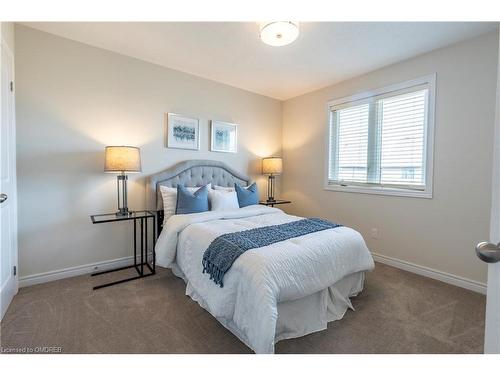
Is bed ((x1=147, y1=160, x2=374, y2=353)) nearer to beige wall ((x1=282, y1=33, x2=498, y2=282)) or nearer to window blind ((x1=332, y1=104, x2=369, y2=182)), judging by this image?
beige wall ((x1=282, y1=33, x2=498, y2=282))

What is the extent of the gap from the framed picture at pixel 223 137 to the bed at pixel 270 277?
1364 mm

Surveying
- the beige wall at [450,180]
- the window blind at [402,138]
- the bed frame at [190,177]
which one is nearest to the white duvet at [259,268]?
the bed frame at [190,177]

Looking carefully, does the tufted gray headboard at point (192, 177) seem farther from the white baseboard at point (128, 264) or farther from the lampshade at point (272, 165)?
the white baseboard at point (128, 264)

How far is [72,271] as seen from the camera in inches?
104

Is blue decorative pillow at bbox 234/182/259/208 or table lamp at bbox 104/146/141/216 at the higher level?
table lamp at bbox 104/146/141/216

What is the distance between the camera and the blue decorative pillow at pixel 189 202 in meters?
2.83

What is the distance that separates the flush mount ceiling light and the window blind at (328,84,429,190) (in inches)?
66.9

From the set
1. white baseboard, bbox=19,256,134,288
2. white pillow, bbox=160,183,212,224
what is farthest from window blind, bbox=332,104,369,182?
white baseboard, bbox=19,256,134,288

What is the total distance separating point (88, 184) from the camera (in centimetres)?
272

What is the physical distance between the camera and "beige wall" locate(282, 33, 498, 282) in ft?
7.75

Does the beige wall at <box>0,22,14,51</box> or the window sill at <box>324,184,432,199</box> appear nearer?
the beige wall at <box>0,22,14,51</box>

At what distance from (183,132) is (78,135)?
47.2 inches

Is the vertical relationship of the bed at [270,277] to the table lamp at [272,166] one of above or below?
below

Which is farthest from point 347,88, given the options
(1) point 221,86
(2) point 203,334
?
(2) point 203,334
